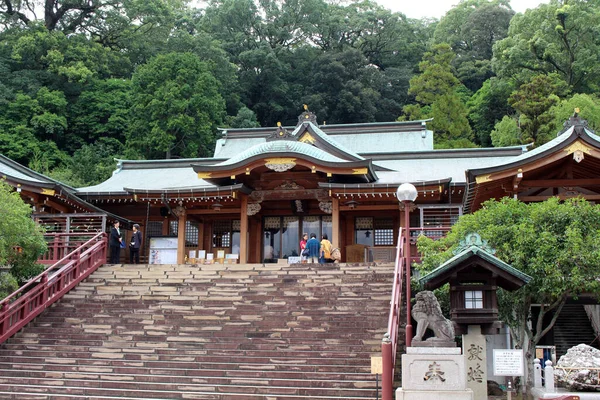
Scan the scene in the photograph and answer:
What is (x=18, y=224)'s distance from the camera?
15523 mm

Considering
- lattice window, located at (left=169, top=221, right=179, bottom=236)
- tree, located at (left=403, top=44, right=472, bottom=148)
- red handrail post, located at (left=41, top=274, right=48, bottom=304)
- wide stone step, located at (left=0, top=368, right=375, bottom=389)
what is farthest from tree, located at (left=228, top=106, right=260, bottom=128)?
wide stone step, located at (left=0, top=368, right=375, bottom=389)

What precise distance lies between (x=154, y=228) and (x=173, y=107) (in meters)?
18.0

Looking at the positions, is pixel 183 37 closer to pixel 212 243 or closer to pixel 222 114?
pixel 222 114

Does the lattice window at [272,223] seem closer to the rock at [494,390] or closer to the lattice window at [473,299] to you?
the rock at [494,390]

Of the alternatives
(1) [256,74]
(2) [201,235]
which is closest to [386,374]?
(2) [201,235]

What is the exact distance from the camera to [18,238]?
51.7 ft

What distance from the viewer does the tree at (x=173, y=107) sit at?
4222 centimetres

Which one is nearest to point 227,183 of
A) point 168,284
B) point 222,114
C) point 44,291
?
point 168,284

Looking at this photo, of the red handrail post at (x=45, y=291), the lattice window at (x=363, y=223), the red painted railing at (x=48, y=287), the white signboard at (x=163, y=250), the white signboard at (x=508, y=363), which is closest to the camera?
the white signboard at (x=508, y=363)

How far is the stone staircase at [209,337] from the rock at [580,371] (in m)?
3.78

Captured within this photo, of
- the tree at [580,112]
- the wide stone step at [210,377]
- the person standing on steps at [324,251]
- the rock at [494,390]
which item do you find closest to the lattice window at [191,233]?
the person standing on steps at [324,251]

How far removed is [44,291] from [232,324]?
501 centimetres

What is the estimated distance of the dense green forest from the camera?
4219cm

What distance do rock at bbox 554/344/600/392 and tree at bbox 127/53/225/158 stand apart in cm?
3252
